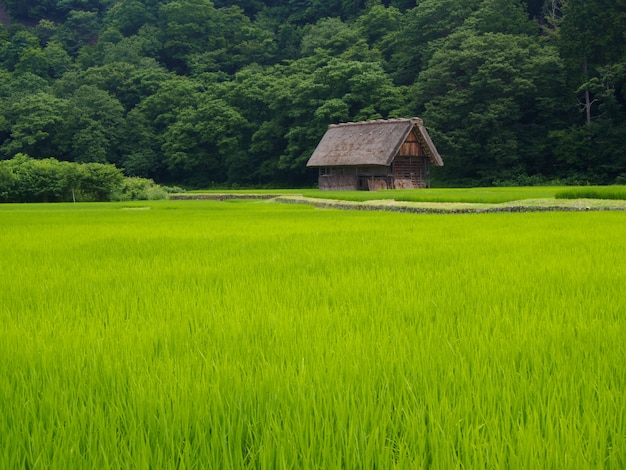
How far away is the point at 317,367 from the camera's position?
1.69 metres

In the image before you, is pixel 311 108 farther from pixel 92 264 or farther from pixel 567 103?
pixel 92 264

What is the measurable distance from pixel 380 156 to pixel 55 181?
15139 mm

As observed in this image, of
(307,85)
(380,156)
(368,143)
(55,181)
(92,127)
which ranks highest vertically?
(307,85)

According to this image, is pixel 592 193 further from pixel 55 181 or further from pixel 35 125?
pixel 35 125

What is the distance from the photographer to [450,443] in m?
1.18

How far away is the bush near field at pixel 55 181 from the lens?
74.4ft

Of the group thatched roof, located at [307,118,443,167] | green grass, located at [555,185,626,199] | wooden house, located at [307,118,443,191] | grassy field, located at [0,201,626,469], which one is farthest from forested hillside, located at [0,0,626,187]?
grassy field, located at [0,201,626,469]

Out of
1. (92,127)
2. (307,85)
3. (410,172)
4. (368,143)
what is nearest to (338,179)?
(368,143)

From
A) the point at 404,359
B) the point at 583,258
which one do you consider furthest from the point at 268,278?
the point at 583,258

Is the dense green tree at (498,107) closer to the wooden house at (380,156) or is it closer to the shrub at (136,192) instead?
the wooden house at (380,156)

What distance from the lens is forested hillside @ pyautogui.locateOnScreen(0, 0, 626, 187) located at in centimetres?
2911

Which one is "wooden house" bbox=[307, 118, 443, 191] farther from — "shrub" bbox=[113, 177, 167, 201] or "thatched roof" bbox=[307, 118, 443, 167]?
"shrub" bbox=[113, 177, 167, 201]

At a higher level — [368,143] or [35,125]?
[35,125]

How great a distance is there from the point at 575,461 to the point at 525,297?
6.08 feet
